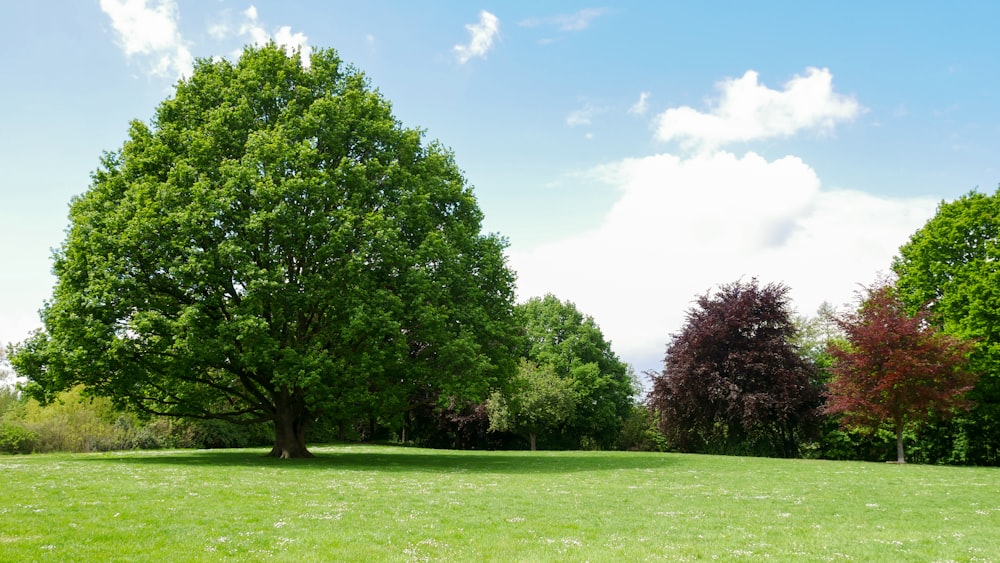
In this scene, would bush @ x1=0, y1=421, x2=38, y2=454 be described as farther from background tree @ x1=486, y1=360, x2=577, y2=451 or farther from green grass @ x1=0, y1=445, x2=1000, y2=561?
background tree @ x1=486, y1=360, x2=577, y2=451

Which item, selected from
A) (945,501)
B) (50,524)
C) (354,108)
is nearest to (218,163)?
(354,108)

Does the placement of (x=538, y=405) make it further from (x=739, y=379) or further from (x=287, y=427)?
(x=287, y=427)

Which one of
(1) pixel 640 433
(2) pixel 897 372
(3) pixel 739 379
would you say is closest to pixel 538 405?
(1) pixel 640 433

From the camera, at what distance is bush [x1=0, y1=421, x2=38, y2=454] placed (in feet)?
129

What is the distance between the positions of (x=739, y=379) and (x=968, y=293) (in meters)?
14.3

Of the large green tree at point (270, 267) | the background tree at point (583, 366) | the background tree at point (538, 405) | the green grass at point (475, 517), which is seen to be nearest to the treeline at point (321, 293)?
the large green tree at point (270, 267)

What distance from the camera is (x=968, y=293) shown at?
3728cm

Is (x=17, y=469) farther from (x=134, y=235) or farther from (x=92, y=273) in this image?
(x=134, y=235)

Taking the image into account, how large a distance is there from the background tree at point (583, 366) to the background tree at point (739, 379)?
1494 centimetres

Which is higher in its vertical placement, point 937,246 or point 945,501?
point 937,246

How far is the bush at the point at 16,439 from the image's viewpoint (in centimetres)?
3941

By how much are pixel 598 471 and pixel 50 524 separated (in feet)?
65.4

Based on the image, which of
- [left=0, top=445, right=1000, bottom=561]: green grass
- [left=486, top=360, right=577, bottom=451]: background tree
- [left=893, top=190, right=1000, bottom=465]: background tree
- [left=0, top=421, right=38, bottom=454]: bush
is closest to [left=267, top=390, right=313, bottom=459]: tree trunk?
[left=0, top=445, right=1000, bottom=561]: green grass

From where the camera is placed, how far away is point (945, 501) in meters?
16.7
